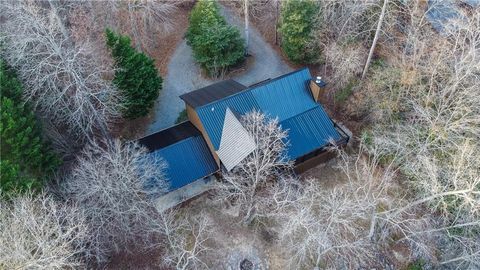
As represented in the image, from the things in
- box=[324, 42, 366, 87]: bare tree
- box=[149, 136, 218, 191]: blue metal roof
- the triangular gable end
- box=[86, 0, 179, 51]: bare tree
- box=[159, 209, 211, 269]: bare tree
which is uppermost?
box=[86, 0, 179, 51]: bare tree

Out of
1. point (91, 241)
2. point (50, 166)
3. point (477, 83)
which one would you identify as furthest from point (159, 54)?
point (477, 83)

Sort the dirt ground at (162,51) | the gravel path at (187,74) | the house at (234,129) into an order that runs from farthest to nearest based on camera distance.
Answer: the gravel path at (187,74) → the dirt ground at (162,51) → the house at (234,129)

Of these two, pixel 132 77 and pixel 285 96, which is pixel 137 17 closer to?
pixel 132 77

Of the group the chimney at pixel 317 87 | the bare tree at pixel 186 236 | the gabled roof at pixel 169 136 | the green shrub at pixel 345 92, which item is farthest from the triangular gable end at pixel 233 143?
the green shrub at pixel 345 92

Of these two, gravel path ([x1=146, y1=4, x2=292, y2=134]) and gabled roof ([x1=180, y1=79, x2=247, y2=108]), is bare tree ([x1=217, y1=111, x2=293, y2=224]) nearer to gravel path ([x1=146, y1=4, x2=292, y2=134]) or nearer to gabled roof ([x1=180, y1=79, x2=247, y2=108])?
gabled roof ([x1=180, y1=79, x2=247, y2=108])

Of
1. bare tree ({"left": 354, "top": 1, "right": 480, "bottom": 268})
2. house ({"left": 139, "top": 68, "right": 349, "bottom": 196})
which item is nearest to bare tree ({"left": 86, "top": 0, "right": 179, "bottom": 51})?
house ({"left": 139, "top": 68, "right": 349, "bottom": 196})

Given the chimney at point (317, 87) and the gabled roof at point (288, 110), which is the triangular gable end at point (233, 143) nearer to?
the gabled roof at point (288, 110)
